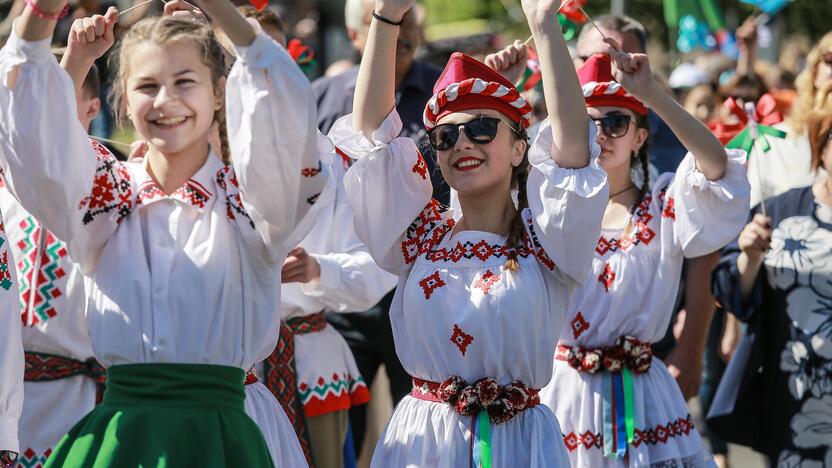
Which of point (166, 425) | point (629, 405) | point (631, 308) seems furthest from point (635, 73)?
point (166, 425)

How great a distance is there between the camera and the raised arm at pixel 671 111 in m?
4.02

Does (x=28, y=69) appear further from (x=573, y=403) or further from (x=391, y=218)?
(x=573, y=403)

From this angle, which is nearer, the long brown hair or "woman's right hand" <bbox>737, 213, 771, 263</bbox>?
the long brown hair

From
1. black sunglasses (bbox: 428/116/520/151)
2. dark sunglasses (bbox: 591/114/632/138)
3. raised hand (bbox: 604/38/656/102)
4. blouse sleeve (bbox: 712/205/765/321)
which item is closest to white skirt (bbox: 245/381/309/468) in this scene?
black sunglasses (bbox: 428/116/520/151)

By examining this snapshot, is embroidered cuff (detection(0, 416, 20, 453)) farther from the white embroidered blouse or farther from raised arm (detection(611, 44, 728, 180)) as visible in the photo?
raised arm (detection(611, 44, 728, 180))

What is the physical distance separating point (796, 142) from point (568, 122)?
305 centimetres

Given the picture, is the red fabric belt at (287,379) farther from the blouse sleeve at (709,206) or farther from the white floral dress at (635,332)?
the blouse sleeve at (709,206)

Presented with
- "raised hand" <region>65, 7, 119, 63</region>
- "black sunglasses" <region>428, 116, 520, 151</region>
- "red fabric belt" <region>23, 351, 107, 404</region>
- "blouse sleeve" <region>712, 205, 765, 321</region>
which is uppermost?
"raised hand" <region>65, 7, 119, 63</region>

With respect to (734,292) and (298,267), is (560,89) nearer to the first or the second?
(298,267)

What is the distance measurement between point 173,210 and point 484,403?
3.40ft

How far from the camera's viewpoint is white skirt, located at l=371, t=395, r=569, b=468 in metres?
3.61

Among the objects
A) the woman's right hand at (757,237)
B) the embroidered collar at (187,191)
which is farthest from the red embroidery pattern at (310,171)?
the woman's right hand at (757,237)

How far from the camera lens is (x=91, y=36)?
131 inches

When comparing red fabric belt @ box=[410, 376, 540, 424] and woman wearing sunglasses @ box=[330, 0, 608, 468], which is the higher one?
woman wearing sunglasses @ box=[330, 0, 608, 468]
